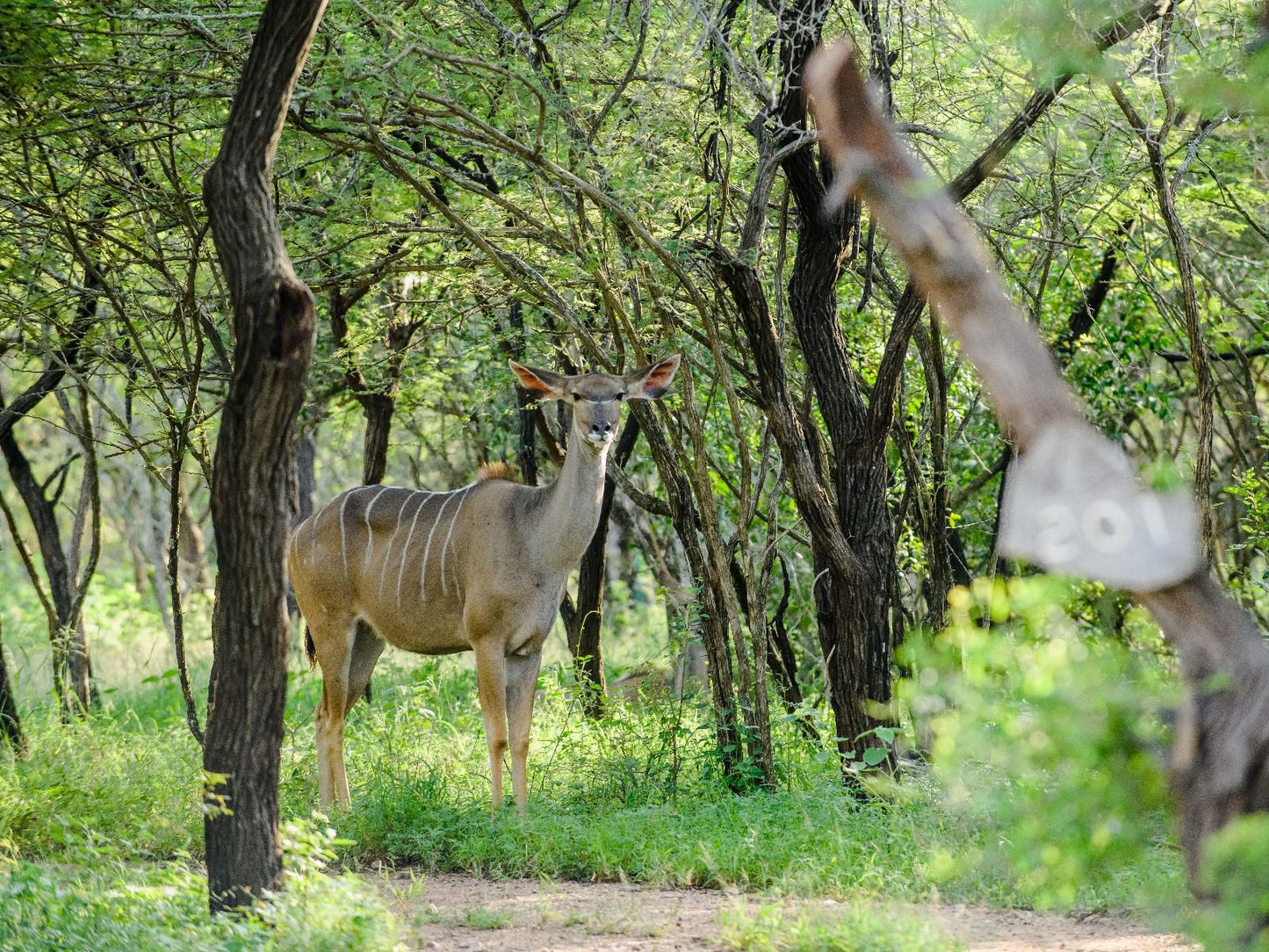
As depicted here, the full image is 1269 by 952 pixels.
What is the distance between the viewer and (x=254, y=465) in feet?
12.3

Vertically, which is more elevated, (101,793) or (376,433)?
(376,433)

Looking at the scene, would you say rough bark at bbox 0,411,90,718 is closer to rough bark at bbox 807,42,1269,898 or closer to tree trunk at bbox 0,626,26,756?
tree trunk at bbox 0,626,26,756

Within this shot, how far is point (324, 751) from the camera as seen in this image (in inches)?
268

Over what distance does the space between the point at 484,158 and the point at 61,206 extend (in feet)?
7.45

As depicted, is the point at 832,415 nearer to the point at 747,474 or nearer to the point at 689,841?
the point at 747,474

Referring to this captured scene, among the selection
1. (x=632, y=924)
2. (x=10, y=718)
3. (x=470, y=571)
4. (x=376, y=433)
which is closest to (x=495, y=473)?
(x=470, y=571)

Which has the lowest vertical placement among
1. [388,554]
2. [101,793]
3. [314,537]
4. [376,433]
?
[101,793]

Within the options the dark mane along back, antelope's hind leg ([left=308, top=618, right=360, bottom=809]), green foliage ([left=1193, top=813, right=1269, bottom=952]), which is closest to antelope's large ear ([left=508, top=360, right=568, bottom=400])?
the dark mane along back

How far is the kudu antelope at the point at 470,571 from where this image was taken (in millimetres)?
6434

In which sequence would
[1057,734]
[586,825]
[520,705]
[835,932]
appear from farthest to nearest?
[520,705], [586,825], [835,932], [1057,734]

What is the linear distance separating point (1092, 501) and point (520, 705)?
4.49 m

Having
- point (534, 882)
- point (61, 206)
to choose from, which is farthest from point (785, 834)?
point (61, 206)

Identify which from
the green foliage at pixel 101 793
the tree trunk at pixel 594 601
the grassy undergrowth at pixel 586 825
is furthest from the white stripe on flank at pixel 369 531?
the tree trunk at pixel 594 601

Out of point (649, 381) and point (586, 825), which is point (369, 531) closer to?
point (649, 381)
